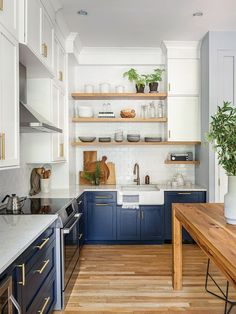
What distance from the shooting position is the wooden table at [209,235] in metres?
1.50

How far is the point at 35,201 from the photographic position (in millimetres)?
3096

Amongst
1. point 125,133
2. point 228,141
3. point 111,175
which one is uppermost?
point 125,133

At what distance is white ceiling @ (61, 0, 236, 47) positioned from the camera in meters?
3.28

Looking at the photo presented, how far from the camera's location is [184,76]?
14.6 ft

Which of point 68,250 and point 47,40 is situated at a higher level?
point 47,40

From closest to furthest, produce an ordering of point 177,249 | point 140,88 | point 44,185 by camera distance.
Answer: point 177,249 < point 44,185 < point 140,88

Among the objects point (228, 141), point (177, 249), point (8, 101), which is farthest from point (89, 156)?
point (228, 141)

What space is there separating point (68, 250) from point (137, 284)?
85 centimetres

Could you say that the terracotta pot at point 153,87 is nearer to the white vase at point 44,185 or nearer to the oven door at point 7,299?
the white vase at point 44,185

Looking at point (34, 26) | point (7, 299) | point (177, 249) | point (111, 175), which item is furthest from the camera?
point (111, 175)

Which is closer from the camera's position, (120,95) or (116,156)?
(120,95)

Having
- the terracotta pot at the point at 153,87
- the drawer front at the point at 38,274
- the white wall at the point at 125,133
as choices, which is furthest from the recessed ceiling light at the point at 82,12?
the drawer front at the point at 38,274

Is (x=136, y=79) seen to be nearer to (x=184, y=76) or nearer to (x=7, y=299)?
(x=184, y=76)

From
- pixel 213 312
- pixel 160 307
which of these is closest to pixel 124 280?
pixel 160 307
